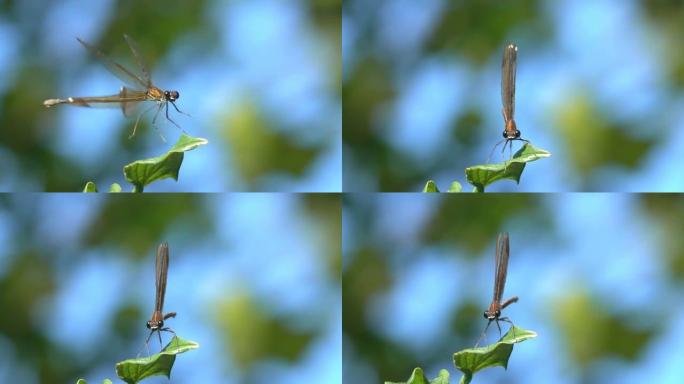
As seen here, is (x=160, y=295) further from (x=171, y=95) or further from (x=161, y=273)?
(x=171, y=95)

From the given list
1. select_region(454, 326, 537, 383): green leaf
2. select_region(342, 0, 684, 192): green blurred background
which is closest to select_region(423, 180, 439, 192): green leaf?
select_region(342, 0, 684, 192): green blurred background

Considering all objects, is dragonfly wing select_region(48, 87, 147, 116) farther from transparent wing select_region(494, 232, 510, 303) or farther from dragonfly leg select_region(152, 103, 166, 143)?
transparent wing select_region(494, 232, 510, 303)

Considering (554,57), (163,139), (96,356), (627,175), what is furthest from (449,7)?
(96,356)

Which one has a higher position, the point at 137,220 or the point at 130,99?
the point at 130,99

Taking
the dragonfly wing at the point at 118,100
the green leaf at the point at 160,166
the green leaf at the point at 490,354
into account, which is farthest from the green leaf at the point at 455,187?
the dragonfly wing at the point at 118,100

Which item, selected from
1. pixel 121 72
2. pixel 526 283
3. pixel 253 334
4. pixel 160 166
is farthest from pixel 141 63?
pixel 526 283

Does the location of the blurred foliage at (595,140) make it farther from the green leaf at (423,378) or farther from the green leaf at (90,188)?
the green leaf at (90,188)
